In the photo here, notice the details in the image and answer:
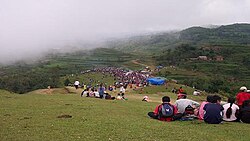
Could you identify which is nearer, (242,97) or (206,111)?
(206,111)

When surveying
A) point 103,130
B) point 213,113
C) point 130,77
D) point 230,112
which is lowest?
point 130,77

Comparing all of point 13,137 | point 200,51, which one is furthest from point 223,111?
point 200,51

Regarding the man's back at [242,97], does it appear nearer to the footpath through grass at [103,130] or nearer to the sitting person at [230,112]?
the sitting person at [230,112]

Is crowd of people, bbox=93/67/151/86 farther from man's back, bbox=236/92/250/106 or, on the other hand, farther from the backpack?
the backpack

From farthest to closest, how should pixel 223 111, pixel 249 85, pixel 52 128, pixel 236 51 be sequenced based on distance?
1. pixel 236 51
2. pixel 249 85
3. pixel 223 111
4. pixel 52 128

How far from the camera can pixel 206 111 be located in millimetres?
16906

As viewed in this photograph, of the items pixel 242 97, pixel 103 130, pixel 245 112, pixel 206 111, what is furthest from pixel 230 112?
pixel 103 130

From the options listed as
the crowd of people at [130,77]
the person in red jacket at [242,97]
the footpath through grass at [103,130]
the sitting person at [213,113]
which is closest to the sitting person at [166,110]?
the footpath through grass at [103,130]

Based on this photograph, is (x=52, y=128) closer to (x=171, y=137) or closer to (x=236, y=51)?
(x=171, y=137)

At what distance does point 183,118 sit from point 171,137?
17.8 ft

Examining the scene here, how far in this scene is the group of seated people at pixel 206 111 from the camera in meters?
16.8

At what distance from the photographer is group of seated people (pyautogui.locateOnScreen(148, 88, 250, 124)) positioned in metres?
16.8

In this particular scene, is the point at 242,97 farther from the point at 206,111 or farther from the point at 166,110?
the point at 166,110

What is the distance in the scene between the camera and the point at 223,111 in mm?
17766
